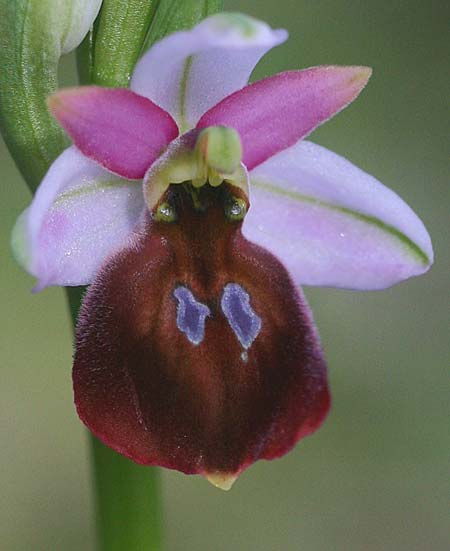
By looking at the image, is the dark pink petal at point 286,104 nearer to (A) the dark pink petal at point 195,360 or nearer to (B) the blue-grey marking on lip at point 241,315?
(A) the dark pink petal at point 195,360

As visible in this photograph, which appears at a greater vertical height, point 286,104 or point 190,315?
point 286,104

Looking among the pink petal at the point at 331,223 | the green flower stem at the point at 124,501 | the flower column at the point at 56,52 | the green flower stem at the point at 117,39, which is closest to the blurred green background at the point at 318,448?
the green flower stem at the point at 124,501

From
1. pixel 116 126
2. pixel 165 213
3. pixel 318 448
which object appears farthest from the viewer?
pixel 318 448

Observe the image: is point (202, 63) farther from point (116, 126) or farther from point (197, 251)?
point (197, 251)

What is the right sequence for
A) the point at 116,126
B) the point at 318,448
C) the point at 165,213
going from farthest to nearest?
the point at 318,448 → the point at 165,213 → the point at 116,126

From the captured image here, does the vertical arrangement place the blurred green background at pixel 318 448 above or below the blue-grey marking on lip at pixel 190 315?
below

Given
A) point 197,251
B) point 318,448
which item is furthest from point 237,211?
point 318,448
